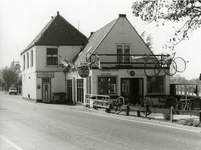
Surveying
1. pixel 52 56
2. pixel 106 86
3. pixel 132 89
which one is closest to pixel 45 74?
pixel 52 56

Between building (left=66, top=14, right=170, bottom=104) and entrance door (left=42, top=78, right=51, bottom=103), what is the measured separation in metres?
7.04

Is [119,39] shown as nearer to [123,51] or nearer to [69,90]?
[123,51]

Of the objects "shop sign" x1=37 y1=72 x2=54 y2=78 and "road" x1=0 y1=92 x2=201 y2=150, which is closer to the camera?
"road" x1=0 y1=92 x2=201 y2=150

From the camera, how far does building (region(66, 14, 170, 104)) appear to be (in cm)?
2647

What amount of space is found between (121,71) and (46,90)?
13748 mm

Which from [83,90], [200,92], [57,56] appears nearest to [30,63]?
[57,56]

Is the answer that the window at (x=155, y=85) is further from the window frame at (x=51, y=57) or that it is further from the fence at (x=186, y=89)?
the window frame at (x=51, y=57)

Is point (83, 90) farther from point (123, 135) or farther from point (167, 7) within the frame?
point (123, 135)

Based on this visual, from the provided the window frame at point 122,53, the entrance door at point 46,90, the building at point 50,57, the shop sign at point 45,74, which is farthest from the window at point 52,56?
the window frame at point 122,53

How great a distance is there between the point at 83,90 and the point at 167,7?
15.7 meters

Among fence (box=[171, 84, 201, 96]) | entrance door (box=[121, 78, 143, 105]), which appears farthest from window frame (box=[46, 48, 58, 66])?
fence (box=[171, 84, 201, 96])

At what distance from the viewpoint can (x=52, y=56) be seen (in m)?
38.3

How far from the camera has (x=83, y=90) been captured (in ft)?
97.0

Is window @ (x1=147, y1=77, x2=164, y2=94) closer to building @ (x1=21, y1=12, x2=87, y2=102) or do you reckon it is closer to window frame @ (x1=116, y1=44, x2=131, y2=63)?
window frame @ (x1=116, y1=44, x2=131, y2=63)
